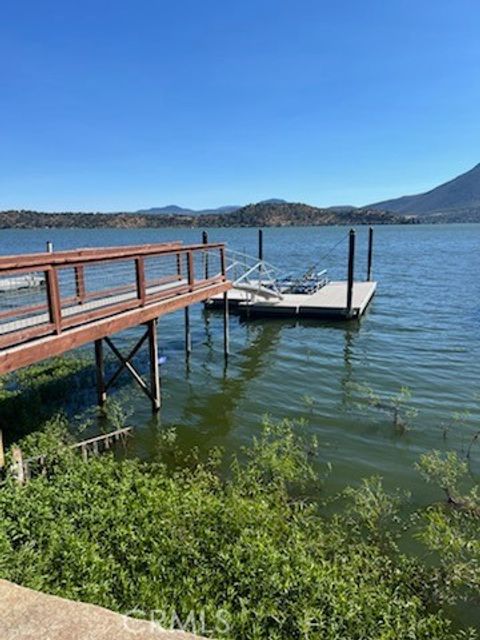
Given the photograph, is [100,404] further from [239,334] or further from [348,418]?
[239,334]

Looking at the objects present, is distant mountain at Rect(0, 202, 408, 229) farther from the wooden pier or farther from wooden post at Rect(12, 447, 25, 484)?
wooden post at Rect(12, 447, 25, 484)

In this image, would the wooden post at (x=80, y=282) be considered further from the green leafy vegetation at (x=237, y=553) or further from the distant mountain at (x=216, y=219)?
the distant mountain at (x=216, y=219)

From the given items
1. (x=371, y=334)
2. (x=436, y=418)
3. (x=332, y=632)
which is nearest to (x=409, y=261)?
(x=371, y=334)

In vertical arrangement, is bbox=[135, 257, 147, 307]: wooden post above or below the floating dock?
above

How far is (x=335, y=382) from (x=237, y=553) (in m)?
8.01

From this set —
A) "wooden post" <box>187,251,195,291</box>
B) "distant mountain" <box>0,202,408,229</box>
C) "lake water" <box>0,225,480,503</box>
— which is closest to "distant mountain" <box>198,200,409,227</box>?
"distant mountain" <box>0,202,408,229</box>

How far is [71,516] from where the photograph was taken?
16.1 feet

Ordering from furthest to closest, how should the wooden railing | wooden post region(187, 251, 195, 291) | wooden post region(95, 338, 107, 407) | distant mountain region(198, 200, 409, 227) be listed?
distant mountain region(198, 200, 409, 227), wooden post region(187, 251, 195, 291), wooden post region(95, 338, 107, 407), the wooden railing

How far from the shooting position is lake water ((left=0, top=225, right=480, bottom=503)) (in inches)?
337

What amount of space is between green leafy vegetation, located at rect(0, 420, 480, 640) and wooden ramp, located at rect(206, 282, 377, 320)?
Answer: 11797 mm

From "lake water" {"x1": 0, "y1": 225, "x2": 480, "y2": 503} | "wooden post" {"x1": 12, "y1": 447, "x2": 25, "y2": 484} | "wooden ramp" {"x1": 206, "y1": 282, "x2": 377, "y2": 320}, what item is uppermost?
"wooden post" {"x1": 12, "y1": 447, "x2": 25, "y2": 484}

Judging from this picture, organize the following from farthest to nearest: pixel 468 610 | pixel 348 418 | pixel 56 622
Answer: pixel 348 418 → pixel 468 610 → pixel 56 622

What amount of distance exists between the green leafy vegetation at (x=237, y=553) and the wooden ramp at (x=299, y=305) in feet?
38.7

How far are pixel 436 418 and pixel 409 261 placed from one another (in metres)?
35.9
